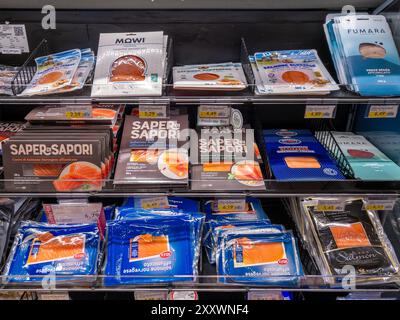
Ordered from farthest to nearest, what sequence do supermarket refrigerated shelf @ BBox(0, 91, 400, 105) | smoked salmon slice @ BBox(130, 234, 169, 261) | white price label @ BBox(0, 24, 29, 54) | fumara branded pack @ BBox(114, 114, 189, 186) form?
white price label @ BBox(0, 24, 29, 54) < smoked salmon slice @ BBox(130, 234, 169, 261) < fumara branded pack @ BBox(114, 114, 189, 186) < supermarket refrigerated shelf @ BBox(0, 91, 400, 105)

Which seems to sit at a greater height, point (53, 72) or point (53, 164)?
point (53, 72)

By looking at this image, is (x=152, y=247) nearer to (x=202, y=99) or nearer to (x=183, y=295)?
(x=183, y=295)

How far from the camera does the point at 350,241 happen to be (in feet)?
5.12

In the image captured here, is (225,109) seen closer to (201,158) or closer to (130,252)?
(201,158)

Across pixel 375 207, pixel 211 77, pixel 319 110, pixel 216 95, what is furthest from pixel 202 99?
pixel 375 207

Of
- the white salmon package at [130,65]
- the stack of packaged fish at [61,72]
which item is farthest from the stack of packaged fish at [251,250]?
the stack of packaged fish at [61,72]

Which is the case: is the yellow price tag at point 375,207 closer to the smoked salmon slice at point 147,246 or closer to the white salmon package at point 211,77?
the white salmon package at point 211,77

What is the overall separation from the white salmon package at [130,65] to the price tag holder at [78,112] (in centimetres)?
10

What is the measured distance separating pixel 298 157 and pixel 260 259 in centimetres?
45

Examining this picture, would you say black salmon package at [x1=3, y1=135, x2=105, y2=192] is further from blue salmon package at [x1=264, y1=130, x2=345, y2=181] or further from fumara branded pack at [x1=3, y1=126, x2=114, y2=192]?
blue salmon package at [x1=264, y1=130, x2=345, y2=181]

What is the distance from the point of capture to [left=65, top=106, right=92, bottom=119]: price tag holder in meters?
1.41

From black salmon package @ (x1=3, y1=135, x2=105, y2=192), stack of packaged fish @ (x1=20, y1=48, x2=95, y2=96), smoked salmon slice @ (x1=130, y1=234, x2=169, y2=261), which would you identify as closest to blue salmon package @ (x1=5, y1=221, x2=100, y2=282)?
smoked salmon slice @ (x1=130, y1=234, x2=169, y2=261)

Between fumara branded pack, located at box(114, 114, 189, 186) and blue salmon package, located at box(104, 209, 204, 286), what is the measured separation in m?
0.27

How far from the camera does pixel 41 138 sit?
1.39 meters
